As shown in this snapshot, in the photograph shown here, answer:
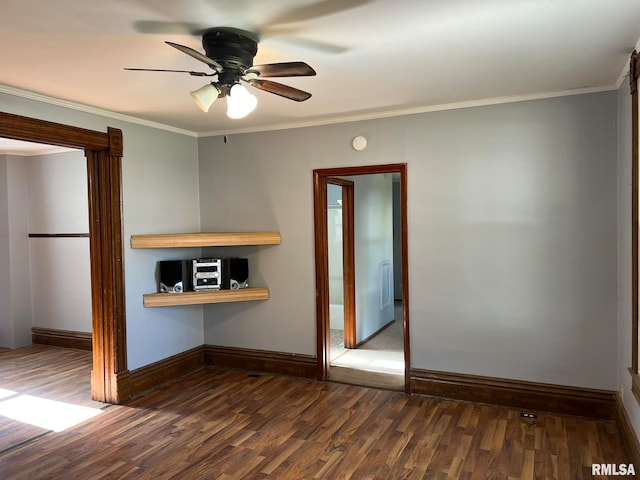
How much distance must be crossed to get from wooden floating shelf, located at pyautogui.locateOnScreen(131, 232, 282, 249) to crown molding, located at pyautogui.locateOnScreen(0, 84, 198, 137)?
3.31ft

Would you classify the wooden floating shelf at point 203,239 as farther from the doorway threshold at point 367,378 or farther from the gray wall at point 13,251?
the gray wall at point 13,251

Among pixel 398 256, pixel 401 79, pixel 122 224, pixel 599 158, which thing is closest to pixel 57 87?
pixel 122 224

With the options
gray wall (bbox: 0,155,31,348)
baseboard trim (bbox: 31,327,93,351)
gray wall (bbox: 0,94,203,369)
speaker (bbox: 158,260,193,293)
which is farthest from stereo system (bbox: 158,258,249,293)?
gray wall (bbox: 0,155,31,348)

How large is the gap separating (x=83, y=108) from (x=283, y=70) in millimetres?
2155

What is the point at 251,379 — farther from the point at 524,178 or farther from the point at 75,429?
the point at 524,178

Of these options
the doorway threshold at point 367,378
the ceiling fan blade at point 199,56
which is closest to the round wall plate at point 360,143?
the ceiling fan blade at point 199,56

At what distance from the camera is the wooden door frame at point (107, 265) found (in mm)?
3805

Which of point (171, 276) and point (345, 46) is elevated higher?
point (345, 46)

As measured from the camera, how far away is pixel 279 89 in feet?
8.21

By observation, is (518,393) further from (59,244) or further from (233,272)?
(59,244)

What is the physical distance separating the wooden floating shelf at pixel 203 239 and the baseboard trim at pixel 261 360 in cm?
112

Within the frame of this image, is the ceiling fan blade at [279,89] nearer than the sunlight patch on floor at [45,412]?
Yes

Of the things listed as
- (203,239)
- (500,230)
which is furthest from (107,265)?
(500,230)

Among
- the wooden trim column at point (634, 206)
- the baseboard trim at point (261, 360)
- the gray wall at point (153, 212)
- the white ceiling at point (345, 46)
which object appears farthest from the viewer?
the baseboard trim at point (261, 360)
